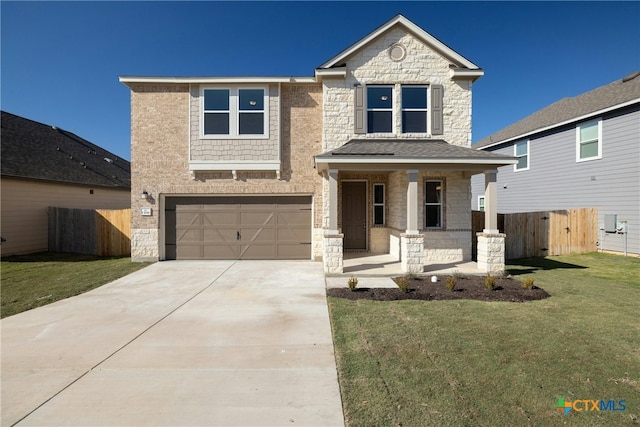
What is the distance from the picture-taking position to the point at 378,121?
10.6 meters

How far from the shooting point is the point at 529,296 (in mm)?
6520

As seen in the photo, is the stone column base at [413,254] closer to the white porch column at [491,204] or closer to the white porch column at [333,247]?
the white porch column at [333,247]

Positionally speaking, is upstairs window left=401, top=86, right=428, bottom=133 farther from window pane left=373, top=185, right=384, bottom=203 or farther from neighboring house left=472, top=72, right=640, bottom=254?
neighboring house left=472, top=72, right=640, bottom=254

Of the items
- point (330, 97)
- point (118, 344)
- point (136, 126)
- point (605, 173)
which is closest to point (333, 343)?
point (118, 344)

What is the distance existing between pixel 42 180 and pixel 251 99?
1006 centimetres

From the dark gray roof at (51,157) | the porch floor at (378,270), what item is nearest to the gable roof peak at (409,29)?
the porch floor at (378,270)

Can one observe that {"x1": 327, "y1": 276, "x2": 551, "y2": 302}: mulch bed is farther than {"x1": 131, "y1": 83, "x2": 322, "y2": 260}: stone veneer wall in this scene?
No

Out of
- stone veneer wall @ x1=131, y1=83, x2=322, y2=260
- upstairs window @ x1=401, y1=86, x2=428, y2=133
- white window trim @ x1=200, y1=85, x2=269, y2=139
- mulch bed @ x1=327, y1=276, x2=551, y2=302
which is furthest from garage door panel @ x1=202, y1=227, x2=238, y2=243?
upstairs window @ x1=401, y1=86, x2=428, y2=133

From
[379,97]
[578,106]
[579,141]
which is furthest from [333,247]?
[578,106]

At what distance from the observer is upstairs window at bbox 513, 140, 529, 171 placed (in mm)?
15867

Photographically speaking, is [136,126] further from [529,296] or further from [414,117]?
[529,296]

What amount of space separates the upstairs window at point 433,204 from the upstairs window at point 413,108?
1.99 meters

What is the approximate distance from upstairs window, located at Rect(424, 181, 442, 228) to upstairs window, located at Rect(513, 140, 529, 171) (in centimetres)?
872

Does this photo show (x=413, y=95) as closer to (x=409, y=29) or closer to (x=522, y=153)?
(x=409, y=29)
